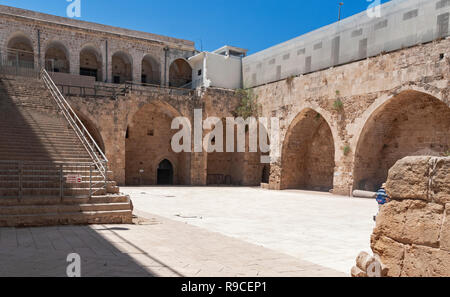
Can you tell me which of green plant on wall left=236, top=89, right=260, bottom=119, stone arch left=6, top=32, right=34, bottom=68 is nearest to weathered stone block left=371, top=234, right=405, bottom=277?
green plant on wall left=236, top=89, right=260, bottom=119

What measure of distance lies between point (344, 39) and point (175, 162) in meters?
12.1

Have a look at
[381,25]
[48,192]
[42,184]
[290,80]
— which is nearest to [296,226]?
[48,192]

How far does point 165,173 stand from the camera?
70.3 ft

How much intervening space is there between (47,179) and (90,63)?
1943 centimetres

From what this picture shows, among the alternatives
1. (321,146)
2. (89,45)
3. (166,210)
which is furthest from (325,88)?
(89,45)

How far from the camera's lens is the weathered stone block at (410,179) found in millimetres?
2734

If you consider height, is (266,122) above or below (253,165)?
above

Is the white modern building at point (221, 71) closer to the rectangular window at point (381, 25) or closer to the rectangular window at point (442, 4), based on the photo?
A: the rectangular window at point (381, 25)

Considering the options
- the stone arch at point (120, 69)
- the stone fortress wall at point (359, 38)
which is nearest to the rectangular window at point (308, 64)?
the stone fortress wall at point (359, 38)

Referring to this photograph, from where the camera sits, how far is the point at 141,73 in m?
24.6

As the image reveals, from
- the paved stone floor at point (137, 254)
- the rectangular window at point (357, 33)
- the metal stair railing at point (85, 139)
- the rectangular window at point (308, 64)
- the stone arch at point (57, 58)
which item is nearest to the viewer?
the paved stone floor at point (137, 254)

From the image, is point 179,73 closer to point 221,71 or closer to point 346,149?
point 221,71

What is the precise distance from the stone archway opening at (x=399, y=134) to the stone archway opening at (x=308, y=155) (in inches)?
107
